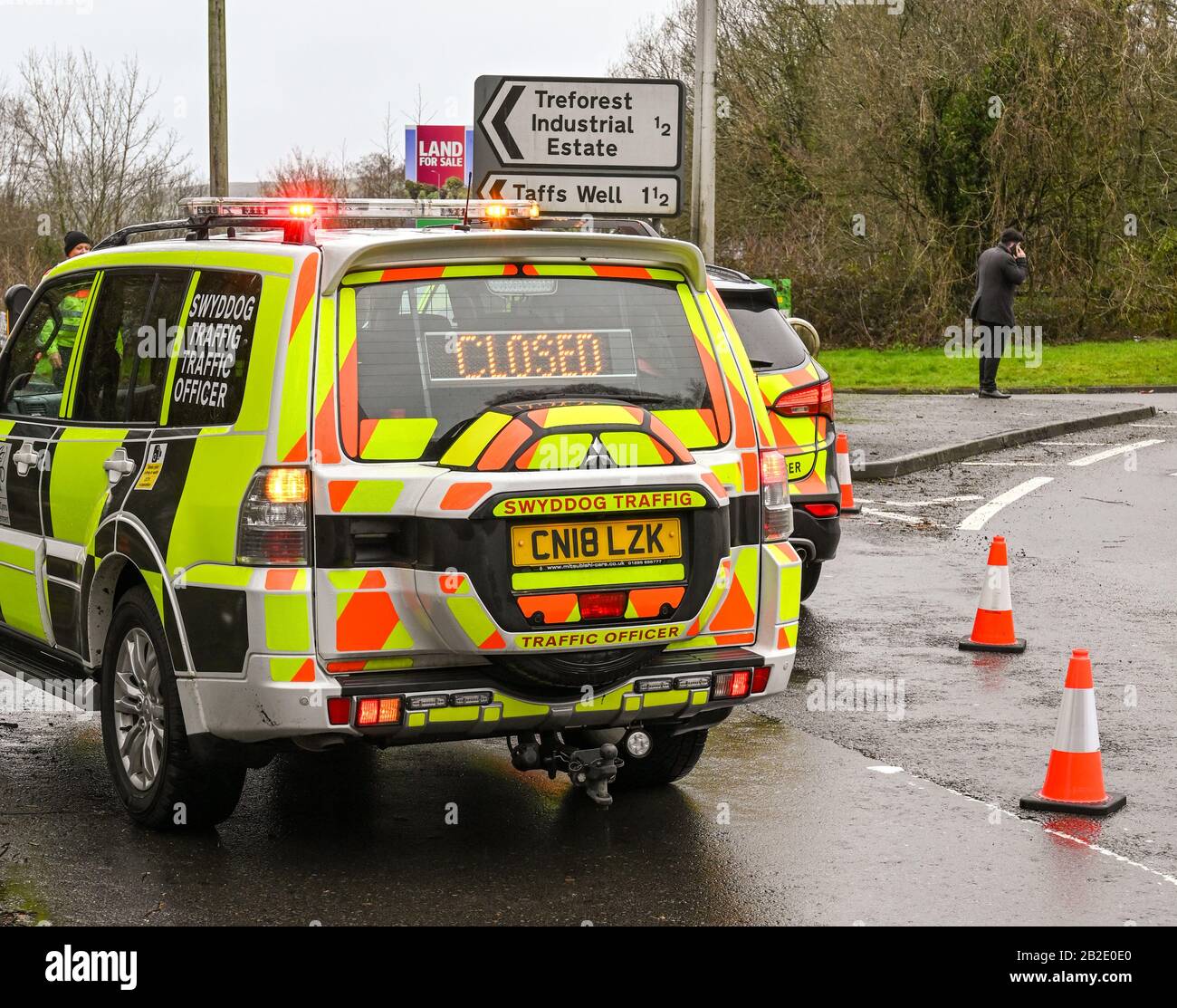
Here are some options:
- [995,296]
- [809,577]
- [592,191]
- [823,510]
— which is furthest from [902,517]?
[995,296]

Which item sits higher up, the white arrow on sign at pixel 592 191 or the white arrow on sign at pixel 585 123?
the white arrow on sign at pixel 585 123

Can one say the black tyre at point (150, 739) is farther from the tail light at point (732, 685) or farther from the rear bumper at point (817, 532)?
the rear bumper at point (817, 532)

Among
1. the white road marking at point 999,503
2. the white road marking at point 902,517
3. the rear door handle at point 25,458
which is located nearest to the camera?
the rear door handle at point 25,458

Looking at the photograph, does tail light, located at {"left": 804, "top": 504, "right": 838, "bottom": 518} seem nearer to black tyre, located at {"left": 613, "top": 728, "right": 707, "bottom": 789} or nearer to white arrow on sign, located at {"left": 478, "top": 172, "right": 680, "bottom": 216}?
white arrow on sign, located at {"left": 478, "top": 172, "right": 680, "bottom": 216}

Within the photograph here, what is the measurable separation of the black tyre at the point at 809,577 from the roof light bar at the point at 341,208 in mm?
4279

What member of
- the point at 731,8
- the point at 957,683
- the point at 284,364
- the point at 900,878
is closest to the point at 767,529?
the point at 900,878

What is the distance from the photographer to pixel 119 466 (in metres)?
6.09

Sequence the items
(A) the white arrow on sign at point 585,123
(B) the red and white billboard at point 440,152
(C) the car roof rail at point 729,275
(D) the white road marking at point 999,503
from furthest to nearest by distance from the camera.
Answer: (B) the red and white billboard at point 440,152
(D) the white road marking at point 999,503
(A) the white arrow on sign at point 585,123
(C) the car roof rail at point 729,275

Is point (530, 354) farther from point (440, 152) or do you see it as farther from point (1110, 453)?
point (440, 152)

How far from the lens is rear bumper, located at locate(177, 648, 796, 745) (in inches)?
209

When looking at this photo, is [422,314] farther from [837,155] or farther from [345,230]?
[837,155]

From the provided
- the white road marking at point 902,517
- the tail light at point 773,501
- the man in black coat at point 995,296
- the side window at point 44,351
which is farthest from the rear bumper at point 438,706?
the man in black coat at point 995,296

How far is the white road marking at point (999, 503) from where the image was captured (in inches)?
549
